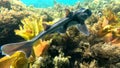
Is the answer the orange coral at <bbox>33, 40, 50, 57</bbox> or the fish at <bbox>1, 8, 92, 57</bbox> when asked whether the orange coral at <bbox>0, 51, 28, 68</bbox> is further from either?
the orange coral at <bbox>33, 40, 50, 57</bbox>

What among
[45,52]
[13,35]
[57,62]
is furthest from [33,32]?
[13,35]

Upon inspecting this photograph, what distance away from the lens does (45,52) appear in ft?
15.4

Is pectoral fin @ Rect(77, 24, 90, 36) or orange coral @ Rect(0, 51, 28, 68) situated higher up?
pectoral fin @ Rect(77, 24, 90, 36)

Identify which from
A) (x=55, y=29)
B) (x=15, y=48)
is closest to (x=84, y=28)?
(x=55, y=29)

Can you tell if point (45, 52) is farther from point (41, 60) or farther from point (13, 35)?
point (13, 35)

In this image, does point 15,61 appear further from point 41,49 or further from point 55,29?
point 41,49

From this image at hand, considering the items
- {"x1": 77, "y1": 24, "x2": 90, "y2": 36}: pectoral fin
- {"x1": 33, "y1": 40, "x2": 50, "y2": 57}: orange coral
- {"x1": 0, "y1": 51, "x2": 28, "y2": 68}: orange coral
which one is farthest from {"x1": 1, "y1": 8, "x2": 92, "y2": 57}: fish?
{"x1": 33, "y1": 40, "x2": 50, "y2": 57}: orange coral

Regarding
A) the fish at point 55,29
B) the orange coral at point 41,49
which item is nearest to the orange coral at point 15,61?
the fish at point 55,29

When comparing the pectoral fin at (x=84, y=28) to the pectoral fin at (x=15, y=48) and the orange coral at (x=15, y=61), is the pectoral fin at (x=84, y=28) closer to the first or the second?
the pectoral fin at (x=15, y=48)

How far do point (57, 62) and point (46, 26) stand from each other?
3.11ft

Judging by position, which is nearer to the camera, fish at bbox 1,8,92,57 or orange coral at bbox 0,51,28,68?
fish at bbox 1,8,92,57

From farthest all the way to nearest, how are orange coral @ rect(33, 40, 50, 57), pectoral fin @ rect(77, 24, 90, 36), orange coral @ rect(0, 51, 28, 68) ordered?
1. orange coral @ rect(33, 40, 50, 57)
2. pectoral fin @ rect(77, 24, 90, 36)
3. orange coral @ rect(0, 51, 28, 68)

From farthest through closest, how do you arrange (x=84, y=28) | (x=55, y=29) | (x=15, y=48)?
1. (x=84, y=28)
2. (x=55, y=29)
3. (x=15, y=48)

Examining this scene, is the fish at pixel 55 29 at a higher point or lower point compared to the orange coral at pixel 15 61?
higher
